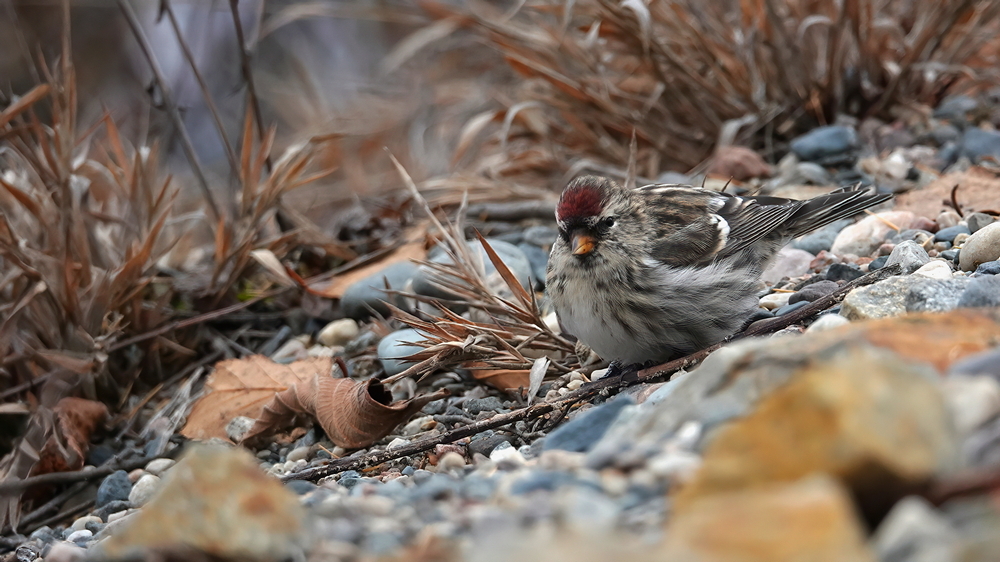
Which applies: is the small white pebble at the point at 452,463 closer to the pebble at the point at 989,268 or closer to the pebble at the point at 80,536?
the pebble at the point at 80,536

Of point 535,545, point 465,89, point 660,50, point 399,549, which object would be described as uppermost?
point 535,545

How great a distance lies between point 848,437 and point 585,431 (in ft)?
2.42

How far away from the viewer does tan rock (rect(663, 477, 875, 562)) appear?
3.55ft

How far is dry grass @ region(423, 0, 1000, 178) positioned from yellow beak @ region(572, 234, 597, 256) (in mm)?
1548

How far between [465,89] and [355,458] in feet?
14.5

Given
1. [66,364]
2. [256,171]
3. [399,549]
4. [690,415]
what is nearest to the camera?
[399,549]

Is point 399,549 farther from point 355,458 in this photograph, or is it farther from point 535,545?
point 355,458

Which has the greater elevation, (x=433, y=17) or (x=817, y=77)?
(x=433, y=17)

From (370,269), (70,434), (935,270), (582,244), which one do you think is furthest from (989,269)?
(70,434)

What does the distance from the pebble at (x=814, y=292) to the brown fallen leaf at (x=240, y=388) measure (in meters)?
1.49

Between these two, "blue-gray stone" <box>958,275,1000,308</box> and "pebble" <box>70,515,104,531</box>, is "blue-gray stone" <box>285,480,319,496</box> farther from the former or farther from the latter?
"blue-gray stone" <box>958,275,1000,308</box>

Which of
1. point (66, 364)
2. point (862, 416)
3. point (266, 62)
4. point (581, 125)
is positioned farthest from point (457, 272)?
point (266, 62)

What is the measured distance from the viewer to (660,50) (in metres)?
4.41

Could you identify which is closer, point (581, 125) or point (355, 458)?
point (355, 458)
